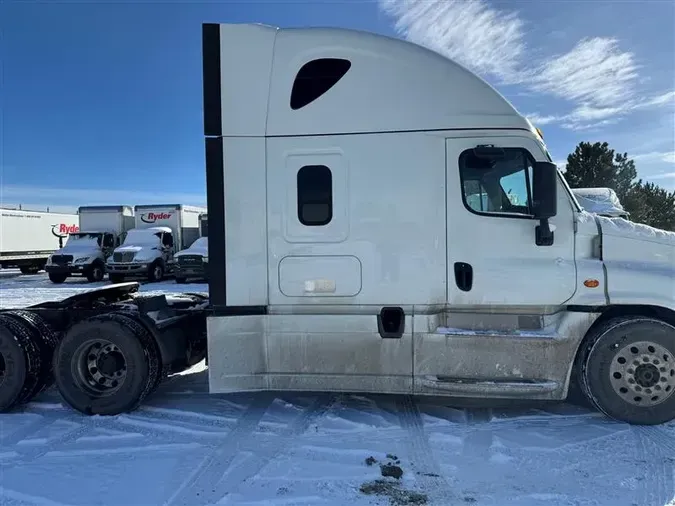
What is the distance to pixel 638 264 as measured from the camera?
13.8ft

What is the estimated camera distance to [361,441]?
160 inches

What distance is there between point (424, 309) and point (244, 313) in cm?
170

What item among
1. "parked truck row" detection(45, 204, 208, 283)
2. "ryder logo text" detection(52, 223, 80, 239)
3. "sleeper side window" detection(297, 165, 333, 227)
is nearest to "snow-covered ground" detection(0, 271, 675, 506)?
"sleeper side window" detection(297, 165, 333, 227)

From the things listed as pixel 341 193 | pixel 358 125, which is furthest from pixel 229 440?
pixel 358 125

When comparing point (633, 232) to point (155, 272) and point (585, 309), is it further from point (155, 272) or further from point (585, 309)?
point (155, 272)

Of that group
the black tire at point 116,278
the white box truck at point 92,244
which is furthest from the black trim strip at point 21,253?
the black tire at point 116,278

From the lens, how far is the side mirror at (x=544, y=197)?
402 cm

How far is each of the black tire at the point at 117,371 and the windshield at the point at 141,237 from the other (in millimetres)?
17458

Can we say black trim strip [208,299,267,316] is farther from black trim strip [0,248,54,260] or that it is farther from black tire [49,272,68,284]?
black trim strip [0,248,54,260]

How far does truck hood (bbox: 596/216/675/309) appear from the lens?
163 inches

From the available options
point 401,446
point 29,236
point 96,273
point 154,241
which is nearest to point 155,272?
point 154,241

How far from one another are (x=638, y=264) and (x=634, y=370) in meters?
0.95

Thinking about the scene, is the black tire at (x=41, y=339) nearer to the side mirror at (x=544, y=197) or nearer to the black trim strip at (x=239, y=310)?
the black trim strip at (x=239, y=310)

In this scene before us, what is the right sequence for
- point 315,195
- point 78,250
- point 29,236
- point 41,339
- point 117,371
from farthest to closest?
point 29,236, point 78,250, point 41,339, point 117,371, point 315,195
